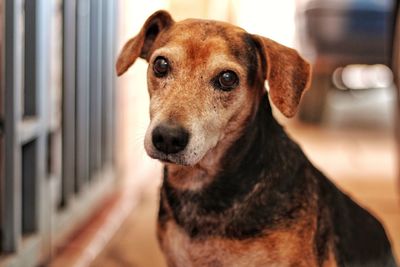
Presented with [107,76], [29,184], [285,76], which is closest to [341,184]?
[107,76]

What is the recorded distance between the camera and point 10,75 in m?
1.56

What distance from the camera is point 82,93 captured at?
86.4 inches

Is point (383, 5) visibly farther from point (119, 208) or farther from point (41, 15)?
point (41, 15)

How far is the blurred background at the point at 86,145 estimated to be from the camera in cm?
166

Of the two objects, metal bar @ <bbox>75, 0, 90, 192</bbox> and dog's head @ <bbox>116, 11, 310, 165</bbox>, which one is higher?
dog's head @ <bbox>116, 11, 310, 165</bbox>

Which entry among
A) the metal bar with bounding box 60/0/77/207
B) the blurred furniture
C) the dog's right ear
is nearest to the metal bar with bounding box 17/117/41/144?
the metal bar with bounding box 60/0/77/207

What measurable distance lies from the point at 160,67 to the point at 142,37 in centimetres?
13

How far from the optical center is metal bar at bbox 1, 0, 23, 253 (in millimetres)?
1531

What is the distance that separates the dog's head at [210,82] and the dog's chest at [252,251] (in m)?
0.18

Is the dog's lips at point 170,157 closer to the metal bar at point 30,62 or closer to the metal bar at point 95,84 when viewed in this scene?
the metal bar at point 30,62

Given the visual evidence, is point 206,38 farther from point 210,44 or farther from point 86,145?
point 86,145

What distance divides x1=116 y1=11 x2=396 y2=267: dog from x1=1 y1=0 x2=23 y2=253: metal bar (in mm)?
338

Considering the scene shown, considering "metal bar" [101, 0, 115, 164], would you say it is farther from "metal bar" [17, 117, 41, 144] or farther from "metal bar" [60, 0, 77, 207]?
"metal bar" [17, 117, 41, 144]

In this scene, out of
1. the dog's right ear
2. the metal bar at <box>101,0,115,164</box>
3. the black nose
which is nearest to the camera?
the black nose
